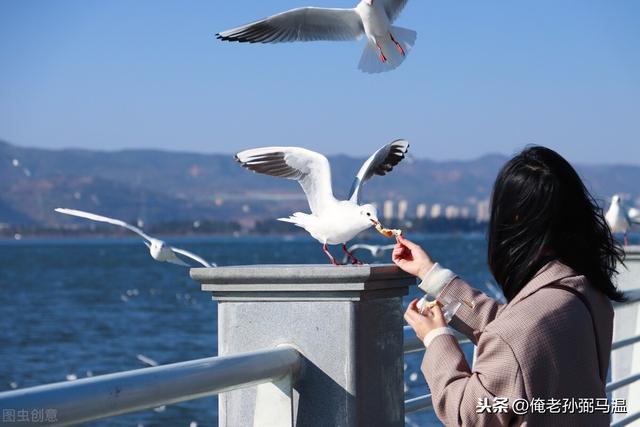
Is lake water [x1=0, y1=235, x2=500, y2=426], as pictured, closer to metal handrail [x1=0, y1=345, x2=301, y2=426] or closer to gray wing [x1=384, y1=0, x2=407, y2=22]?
gray wing [x1=384, y1=0, x2=407, y2=22]

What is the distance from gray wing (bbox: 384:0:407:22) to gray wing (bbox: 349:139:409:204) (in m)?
1.91

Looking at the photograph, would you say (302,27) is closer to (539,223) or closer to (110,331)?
(539,223)

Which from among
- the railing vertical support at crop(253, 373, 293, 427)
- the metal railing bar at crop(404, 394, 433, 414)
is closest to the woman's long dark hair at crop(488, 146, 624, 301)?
the railing vertical support at crop(253, 373, 293, 427)

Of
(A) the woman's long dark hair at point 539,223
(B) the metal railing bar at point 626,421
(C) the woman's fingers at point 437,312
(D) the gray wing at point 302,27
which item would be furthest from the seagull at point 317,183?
(B) the metal railing bar at point 626,421

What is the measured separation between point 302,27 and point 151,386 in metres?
2.85

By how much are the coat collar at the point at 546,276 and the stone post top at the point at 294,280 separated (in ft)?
2.16

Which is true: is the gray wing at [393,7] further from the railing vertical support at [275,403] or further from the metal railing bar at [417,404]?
the railing vertical support at [275,403]

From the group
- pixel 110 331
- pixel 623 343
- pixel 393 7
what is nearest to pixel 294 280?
pixel 623 343

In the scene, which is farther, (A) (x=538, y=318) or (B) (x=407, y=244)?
(B) (x=407, y=244)

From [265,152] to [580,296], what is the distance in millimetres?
1368

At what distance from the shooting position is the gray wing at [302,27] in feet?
15.4

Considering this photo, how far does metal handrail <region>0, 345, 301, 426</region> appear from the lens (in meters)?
2.09

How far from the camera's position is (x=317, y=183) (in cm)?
326

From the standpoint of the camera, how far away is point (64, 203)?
110062mm
